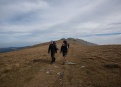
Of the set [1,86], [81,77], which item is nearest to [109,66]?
[81,77]

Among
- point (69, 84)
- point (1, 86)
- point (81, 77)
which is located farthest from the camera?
point (81, 77)

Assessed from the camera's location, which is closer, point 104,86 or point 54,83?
point 104,86

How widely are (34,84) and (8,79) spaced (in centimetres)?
316

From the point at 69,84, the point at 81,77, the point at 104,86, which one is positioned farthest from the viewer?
the point at 81,77

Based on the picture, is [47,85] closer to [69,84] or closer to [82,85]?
[69,84]

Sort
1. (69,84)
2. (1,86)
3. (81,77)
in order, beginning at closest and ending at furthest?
A: (69,84) → (1,86) → (81,77)

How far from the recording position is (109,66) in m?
13.6

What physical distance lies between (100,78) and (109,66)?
3.65 metres

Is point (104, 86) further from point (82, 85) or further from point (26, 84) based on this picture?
point (26, 84)

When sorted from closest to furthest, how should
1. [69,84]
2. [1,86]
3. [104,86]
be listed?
[104,86] → [69,84] → [1,86]

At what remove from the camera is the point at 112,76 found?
35.4 ft

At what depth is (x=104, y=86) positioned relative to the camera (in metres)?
8.97

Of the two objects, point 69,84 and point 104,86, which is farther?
point 69,84

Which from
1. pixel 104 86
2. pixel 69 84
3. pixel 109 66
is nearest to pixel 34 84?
pixel 69 84
